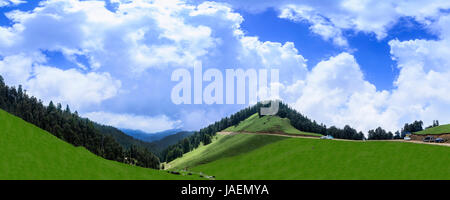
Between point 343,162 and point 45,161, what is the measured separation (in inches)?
4564

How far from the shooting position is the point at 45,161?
4653 inches

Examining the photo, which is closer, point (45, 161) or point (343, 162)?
point (45, 161)

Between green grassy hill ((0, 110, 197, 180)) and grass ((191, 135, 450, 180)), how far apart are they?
160 feet

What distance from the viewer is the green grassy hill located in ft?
349

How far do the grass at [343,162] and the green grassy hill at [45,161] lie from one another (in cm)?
4870

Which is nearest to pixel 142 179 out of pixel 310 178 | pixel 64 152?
pixel 64 152

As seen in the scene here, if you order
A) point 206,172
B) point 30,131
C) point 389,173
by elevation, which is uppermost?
point 30,131

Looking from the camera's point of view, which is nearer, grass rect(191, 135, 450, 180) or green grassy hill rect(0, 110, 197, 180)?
grass rect(191, 135, 450, 180)

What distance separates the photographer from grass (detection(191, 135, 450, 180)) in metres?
104

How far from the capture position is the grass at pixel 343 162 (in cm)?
10444
